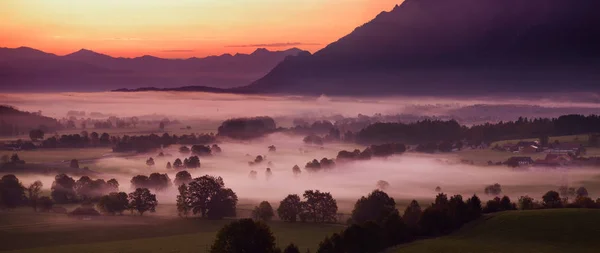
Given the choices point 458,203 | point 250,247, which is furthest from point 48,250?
point 458,203

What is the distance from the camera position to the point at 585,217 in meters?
87.2

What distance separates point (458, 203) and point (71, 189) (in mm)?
85094

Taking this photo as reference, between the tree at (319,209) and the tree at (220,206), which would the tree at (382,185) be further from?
the tree at (220,206)

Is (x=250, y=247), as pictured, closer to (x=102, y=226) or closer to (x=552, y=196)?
(x=102, y=226)

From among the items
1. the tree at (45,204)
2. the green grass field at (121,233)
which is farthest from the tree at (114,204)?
the tree at (45,204)

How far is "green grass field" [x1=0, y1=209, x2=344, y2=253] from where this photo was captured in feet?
308

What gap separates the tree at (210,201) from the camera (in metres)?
122

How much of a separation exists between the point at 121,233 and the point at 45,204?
32186mm

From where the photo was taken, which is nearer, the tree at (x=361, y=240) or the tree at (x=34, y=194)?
the tree at (x=361, y=240)

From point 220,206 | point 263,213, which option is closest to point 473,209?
point 263,213

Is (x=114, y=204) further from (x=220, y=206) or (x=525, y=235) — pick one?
(x=525, y=235)

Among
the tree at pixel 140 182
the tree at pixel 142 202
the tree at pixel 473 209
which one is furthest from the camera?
the tree at pixel 140 182

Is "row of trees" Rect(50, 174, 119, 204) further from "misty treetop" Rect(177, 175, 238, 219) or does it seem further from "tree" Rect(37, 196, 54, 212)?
"misty treetop" Rect(177, 175, 238, 219)

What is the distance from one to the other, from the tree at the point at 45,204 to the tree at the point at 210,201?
25470mm
